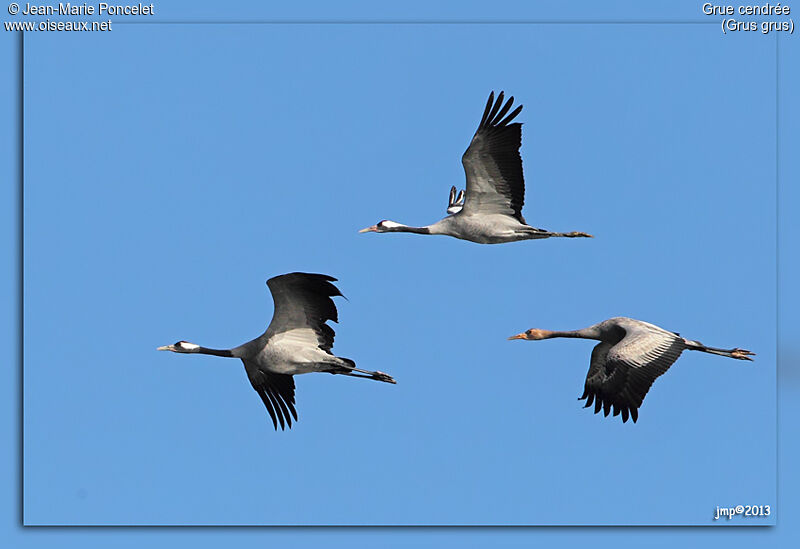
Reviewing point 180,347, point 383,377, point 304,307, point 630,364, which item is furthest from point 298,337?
point 630,364

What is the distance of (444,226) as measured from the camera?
19.6 m

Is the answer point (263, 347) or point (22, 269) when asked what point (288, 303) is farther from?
point (22, 269)

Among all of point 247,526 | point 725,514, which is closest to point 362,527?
point 247,526

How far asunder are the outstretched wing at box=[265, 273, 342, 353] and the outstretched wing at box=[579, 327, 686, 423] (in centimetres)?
323

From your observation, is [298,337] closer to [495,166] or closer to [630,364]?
[495,166]

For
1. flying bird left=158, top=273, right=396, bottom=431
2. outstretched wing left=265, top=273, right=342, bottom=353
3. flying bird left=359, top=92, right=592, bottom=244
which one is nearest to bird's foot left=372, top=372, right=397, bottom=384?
flying bird left=158, top=273, right=396, bottom=431

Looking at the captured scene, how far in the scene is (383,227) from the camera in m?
20.3

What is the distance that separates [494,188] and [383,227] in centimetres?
196

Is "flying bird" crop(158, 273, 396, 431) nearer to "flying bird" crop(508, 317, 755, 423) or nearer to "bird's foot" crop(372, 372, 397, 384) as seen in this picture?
"bird's foot" crop(372, 372, 397, 384)

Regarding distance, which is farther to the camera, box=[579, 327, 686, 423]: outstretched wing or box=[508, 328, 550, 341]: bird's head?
box=[508, 328, 550, 341]: bird's head

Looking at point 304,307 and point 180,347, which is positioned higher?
point 304,307

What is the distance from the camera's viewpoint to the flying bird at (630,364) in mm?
17984

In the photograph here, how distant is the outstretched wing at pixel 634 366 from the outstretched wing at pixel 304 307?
323cm

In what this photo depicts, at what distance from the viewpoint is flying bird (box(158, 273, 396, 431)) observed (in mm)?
17875
